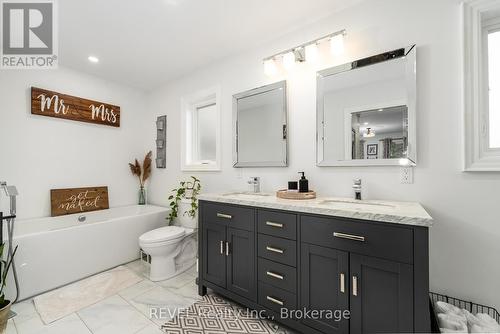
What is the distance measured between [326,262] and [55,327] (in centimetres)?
198

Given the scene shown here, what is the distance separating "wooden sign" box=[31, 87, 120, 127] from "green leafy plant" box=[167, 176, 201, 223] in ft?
4.65

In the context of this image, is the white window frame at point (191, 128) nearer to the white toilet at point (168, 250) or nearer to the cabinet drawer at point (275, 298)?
the white toilet at point (168, 250)

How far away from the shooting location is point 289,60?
1997 millimetres

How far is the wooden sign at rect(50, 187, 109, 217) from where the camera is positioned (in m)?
2.59

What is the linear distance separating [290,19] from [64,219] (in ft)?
Result: 10.7

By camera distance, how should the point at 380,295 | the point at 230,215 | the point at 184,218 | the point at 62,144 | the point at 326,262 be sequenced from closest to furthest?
the point at 380,295 < the point at 326,262 < the point at 230,215 < the point at 62,144 < the point at 184,218

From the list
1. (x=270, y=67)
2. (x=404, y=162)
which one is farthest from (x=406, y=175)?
(x=270, y=67)

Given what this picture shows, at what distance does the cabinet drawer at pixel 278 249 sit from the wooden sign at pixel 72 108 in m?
2.83

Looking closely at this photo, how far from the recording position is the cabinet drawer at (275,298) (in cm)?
146

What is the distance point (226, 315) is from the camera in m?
1.72

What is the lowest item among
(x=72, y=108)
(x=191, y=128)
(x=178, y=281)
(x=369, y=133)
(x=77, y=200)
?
(x=178, y=281)

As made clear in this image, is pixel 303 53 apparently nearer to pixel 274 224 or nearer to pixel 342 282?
pixel 274 224

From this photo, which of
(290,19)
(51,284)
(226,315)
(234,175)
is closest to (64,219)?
(51,284)

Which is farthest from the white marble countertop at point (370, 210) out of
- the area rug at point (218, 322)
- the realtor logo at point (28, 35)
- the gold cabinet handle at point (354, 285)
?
the realtor logo at point (28, 35)
